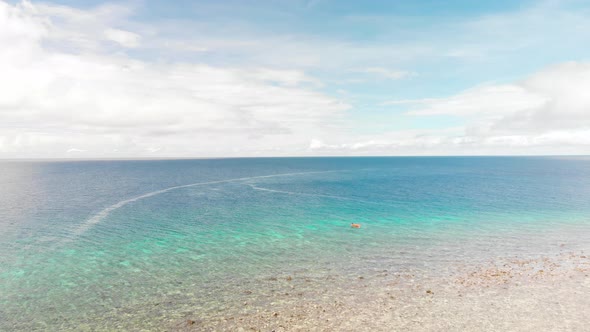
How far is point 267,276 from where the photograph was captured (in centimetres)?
3906

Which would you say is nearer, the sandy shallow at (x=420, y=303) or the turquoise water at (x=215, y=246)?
the sandy shallow at (x=420, y=303)

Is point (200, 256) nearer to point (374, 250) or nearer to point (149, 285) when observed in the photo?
point (149, 285)

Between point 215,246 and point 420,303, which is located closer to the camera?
point 420,303

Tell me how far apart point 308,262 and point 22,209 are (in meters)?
84.5

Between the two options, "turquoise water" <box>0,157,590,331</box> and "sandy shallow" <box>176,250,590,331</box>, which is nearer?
"sandy shallow" <box>176,250,590,331</box>

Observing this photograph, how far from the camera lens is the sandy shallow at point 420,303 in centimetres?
2739

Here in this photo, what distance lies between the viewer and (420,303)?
31.5m

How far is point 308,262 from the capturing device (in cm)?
4416

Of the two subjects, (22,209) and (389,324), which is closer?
(389,324)

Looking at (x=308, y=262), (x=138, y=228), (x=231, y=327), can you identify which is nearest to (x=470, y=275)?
(x=308, y=262)

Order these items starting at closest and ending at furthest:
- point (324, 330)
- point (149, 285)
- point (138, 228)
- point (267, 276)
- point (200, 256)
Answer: point (324, 330)
point (149, 285)
point (267, 276)
point (200, 256)
point (138, 228)

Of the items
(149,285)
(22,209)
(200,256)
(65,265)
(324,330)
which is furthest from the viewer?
(22,209)

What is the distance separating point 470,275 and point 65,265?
168 ft

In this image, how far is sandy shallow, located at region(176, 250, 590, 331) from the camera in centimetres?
2739
